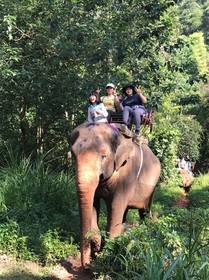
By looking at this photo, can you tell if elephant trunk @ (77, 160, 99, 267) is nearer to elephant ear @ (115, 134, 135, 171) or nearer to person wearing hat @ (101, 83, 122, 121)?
elephant ear @ (115, 134, 135, 171)

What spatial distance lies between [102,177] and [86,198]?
0.55 meters

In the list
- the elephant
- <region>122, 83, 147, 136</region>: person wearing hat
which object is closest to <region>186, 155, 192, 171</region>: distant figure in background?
<region>122, 83, 147, 136</region>: person wearing hat

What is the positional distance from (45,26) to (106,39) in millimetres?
1573

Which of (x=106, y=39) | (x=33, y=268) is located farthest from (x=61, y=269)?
(x=106, y=39)

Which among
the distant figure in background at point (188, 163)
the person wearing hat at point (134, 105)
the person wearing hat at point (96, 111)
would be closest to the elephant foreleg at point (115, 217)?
the person wearing hat at point (96, 111)

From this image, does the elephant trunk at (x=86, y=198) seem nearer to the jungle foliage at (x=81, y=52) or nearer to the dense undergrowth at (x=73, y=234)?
the dense undergrowth at (x=73, y=234)

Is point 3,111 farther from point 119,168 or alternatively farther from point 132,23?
point 119,168

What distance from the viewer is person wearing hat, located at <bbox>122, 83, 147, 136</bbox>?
6.83m

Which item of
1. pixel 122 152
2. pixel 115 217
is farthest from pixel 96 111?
pixel 115 217

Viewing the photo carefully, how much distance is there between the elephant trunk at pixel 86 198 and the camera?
490 cm

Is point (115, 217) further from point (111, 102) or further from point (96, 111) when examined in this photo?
point (111, 102)

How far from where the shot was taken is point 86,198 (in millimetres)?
4910

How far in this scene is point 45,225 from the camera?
255 inches

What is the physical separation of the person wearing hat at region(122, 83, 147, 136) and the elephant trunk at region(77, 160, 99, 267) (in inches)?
73.2
